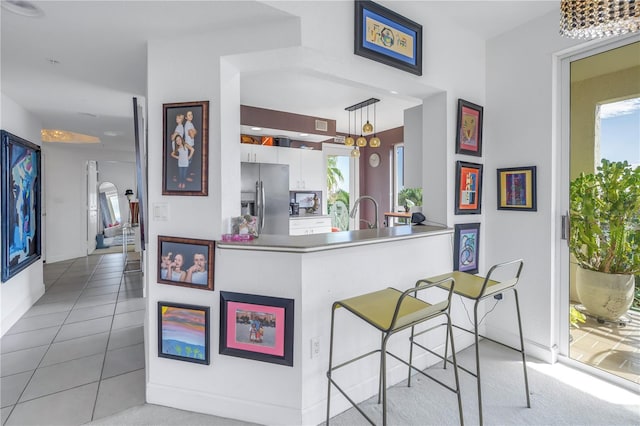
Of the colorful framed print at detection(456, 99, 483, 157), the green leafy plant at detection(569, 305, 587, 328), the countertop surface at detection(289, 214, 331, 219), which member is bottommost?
the green leafy plant at detection(569, 305, 587, 328)

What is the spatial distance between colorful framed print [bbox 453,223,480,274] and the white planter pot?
72 cm

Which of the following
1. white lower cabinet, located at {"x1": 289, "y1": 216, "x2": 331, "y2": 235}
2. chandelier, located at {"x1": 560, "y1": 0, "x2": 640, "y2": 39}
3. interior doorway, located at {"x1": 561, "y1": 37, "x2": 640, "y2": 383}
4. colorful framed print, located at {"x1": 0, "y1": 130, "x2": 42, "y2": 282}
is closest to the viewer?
chandelier, located at {"x1": 560, "y1": 0, "x2": 640, "y2": 39}

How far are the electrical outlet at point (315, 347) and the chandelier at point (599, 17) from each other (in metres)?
1.88

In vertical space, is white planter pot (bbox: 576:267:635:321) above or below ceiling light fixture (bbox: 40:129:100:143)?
below

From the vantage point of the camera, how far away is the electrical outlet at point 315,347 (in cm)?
180

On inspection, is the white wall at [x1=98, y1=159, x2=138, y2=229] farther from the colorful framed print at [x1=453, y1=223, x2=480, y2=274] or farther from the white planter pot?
the white planter pot

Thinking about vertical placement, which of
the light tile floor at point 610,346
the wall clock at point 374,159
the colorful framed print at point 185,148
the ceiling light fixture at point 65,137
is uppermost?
the ceiling light fixture at point 65,137

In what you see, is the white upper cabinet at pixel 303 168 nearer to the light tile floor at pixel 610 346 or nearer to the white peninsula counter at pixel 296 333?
the white peninsula counter at pixel 296 333

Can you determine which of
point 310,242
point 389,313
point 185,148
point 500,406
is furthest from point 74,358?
point 500,406

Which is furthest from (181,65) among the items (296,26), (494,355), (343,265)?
(494,355)

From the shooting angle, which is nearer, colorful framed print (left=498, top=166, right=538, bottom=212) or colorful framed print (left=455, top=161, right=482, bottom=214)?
colorful framed print (left=498, top=166, right=538, bottom=212)

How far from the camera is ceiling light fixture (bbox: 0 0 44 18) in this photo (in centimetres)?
165

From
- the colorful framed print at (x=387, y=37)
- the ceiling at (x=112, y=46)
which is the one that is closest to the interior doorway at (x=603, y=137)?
the ceiling at (x=112, y=46)

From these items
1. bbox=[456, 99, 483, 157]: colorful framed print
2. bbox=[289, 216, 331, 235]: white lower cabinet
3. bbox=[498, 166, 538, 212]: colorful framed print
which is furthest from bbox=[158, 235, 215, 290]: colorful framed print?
bbox=[289, 216, 331, 235]: white lower cabinet
